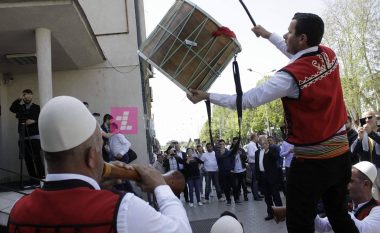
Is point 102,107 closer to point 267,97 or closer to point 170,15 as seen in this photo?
point 170,15

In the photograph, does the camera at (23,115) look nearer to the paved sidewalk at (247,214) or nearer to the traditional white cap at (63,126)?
the paved sidewalk at (247,214)

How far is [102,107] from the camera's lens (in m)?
13.7

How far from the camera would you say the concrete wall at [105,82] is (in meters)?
13.3

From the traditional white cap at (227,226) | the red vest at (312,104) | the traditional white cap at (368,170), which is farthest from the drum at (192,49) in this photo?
the traditional white cap at (227,226)

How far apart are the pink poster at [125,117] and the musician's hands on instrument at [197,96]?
9620mm

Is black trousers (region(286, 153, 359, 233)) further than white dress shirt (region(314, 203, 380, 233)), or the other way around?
white dress shirt (region(314, 203, 380, 233))

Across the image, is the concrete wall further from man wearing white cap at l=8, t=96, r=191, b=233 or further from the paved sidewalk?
man wearing white cap at l=8, t=96, r=191, b=233

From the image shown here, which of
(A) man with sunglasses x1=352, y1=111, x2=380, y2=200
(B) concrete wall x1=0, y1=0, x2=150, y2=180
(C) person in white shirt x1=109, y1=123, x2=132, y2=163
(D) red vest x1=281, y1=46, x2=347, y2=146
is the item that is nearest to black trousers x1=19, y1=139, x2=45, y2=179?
(C) person in white shirt x1=109, y1=123, x2=132, y2=163

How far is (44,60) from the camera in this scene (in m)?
9.73

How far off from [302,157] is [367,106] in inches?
1396

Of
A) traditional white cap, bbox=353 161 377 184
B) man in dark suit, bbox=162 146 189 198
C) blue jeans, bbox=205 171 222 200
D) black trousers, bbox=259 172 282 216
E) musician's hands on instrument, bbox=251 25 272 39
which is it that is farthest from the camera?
blue jeans, bbox=205 171 222 200

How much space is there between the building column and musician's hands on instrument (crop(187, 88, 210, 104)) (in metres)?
6.70

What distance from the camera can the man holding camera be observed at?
30.5ft

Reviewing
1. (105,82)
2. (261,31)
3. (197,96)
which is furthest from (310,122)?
(105,82)
